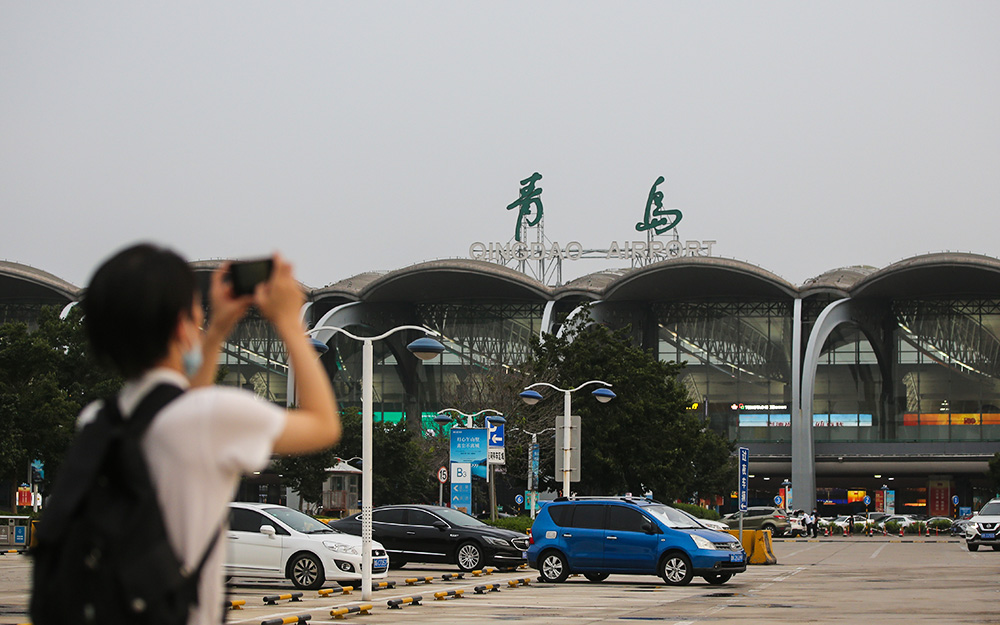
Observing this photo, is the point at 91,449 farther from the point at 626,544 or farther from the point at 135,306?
the point at 626,544

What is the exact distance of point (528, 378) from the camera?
55.3 m

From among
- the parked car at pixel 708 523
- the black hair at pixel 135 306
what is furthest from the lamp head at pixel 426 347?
the black hair at pixel 135 306

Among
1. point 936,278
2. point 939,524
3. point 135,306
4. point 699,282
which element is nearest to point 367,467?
point 135,306

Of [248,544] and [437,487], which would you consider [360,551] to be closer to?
[248,544]

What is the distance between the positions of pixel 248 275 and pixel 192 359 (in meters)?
0.30

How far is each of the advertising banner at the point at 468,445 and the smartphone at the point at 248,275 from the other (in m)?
31.4

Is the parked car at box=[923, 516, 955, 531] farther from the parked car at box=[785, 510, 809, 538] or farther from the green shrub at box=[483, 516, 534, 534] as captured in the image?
the green shrub at box=[483, 516, 534, 534]

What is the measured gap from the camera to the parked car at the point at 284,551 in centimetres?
2152

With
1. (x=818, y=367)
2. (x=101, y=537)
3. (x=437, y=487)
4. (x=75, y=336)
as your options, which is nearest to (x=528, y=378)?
(x=437, y=487)

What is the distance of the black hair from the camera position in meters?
3.02

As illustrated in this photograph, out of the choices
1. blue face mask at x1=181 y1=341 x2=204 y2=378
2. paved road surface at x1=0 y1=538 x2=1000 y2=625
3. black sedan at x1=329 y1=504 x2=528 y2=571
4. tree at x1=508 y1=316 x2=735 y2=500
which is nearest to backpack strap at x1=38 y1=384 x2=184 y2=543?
blue face mask at x1=181 y1=341 x2=204 y2=378

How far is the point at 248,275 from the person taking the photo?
10.5 ft

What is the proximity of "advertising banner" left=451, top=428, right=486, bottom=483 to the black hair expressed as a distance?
31.5 metres

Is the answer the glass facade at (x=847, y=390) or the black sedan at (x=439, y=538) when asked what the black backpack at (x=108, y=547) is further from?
the glass facade at (x=847, y=390)
